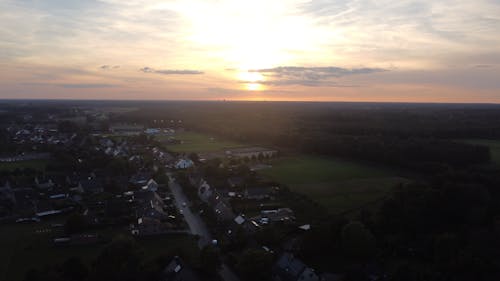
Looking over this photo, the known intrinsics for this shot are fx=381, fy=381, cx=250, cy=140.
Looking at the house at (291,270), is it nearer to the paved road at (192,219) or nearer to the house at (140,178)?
the paved road at (192,219)

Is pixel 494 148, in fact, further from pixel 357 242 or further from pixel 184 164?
pixel 357 242

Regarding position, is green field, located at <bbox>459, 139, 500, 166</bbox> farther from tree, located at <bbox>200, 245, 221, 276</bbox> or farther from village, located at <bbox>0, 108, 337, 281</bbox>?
tree, located at <bbox>200, 245, 221, 276</bbox>

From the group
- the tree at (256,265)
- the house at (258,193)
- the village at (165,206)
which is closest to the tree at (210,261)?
the village at (165,206)

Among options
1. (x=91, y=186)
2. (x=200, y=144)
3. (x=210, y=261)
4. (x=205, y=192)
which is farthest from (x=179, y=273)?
(x=200, y=144)

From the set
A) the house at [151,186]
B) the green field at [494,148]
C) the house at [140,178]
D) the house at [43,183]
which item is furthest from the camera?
the green field at [494,148]

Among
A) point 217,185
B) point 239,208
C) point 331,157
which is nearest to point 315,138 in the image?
point 331,157

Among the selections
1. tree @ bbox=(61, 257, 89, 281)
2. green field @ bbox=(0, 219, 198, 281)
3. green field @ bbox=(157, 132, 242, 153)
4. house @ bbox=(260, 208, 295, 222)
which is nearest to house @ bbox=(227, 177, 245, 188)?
house @ bbox=(260, 208, 295, 222)

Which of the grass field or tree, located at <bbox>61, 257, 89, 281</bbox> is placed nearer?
tree, located at <bbox>61, 257, 89, 281</bbox>
